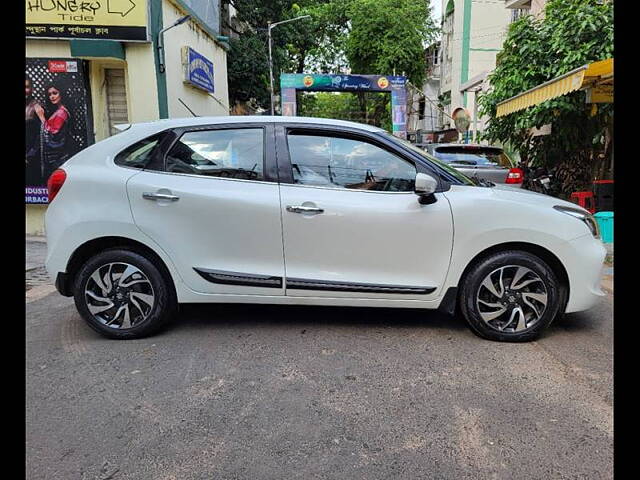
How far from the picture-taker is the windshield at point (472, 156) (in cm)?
910

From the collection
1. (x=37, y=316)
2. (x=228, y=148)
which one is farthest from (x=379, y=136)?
(x=37, y=316)

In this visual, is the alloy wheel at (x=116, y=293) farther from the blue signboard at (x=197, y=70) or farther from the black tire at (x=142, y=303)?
the blue signboard at (x=197, y=70)

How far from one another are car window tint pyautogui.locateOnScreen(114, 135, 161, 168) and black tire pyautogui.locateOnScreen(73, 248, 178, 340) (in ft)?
2.31

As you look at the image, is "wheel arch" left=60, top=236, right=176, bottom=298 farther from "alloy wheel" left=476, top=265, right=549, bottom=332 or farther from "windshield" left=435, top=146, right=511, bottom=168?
"windshield" left=435, top=146, right=511, bottom=168

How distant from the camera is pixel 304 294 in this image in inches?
143

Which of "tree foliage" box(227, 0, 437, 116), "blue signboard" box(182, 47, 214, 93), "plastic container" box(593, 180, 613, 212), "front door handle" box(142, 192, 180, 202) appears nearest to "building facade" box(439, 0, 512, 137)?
"tree foliage" box(227, 0, 437, 116)

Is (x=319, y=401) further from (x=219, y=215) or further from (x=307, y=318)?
(x=219, y=215)

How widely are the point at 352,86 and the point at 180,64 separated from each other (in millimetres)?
7541

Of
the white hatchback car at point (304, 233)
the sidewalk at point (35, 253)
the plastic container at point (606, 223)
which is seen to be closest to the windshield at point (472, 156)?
the plastic container at point (606, 223)

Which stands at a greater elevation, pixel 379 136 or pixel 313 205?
pixel 379 136

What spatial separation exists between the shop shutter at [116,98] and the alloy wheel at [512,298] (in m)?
7.75

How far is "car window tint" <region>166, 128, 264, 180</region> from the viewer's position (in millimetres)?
3684

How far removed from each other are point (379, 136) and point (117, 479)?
9.42 ft
